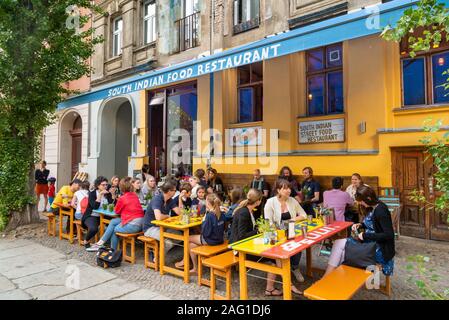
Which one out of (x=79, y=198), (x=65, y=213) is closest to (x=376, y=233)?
(x=79, y=198)

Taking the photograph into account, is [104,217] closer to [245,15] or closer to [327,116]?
[327,116]

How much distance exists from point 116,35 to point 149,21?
2.29 metres

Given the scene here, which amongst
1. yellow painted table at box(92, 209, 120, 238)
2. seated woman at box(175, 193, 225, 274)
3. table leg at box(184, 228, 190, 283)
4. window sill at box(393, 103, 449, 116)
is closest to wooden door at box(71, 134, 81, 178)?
yellow painted table at box(92, 209, 120, 238)

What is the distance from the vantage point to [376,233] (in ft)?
11.8

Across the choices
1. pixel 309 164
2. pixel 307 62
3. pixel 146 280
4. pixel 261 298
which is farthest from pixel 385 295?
pixel 307 62

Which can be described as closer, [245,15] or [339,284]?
[339,284]

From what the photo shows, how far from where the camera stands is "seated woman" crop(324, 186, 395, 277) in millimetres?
3580

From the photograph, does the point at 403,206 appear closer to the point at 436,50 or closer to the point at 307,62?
the point at 436,50

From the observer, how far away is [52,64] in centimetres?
776

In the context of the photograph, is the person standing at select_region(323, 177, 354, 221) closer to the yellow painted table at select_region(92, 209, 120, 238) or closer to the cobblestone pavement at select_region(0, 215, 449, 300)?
the cobblestone pavement at select_region(0, 215, 449, 300)

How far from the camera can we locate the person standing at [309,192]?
273 inches

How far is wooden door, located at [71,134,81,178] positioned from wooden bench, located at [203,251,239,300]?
13567mm

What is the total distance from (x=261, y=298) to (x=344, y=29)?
3.80m

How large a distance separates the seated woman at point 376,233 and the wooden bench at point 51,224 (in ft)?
21.3
